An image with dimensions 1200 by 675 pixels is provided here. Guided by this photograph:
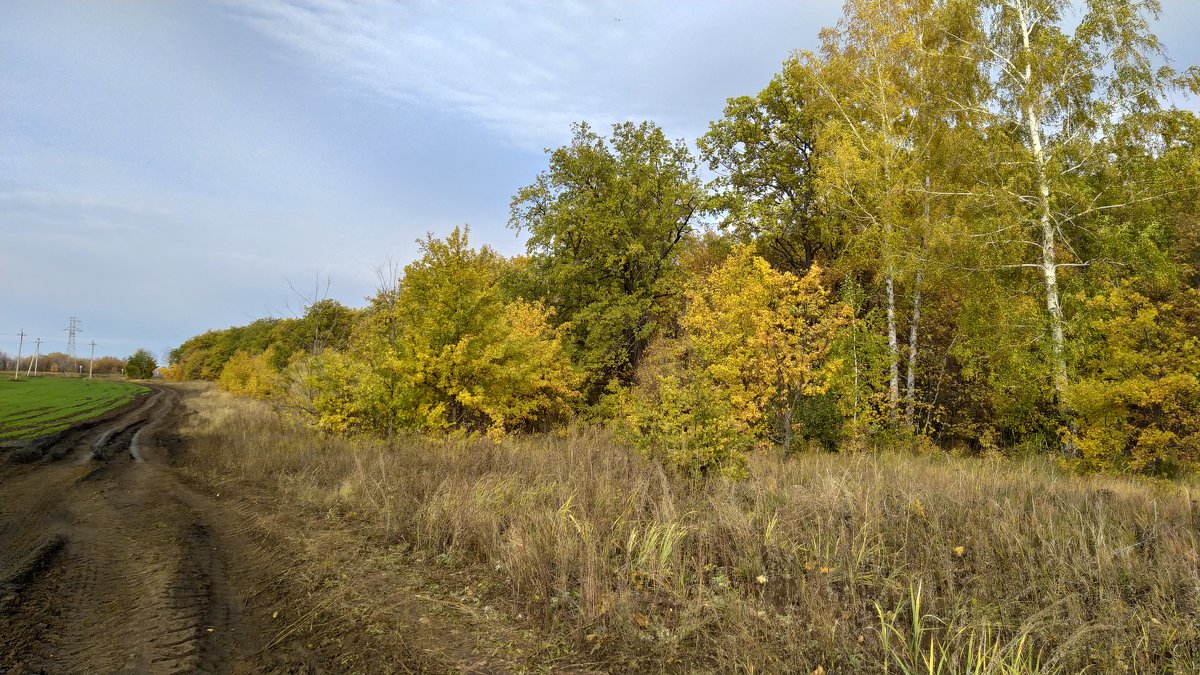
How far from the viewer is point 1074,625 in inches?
135

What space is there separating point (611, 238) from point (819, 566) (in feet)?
61.9

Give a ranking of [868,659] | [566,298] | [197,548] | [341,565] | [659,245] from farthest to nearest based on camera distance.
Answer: [566,298]
[659,245]
[197,548]
[341,565]
[868,659]

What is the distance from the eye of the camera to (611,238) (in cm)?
2208

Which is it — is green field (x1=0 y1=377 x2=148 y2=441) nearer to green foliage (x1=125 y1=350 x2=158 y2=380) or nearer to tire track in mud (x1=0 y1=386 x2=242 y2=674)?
tire track in mud (x1=0 y1=386 x2=242 y2=674)

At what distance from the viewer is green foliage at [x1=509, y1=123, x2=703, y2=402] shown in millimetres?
21953

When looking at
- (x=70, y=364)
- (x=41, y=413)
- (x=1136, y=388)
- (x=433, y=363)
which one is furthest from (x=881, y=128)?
(x=70, y=364)

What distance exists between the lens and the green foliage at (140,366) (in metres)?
102

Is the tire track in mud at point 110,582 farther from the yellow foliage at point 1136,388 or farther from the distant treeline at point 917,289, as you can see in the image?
the yellow foliage at point 1136,388

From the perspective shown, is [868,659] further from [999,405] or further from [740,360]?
[999,405]

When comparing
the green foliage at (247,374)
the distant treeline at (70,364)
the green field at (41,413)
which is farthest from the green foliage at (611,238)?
the distant treeline at (70,364)

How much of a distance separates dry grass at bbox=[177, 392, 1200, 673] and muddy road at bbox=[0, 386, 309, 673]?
5.39 ft

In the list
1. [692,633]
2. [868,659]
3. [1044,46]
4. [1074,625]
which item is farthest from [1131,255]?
[692,633]

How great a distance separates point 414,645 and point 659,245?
68.2 feet

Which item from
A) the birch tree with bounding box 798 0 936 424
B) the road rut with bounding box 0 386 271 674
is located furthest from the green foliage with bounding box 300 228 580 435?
the birch tree with bounding box 798 0 936 424
